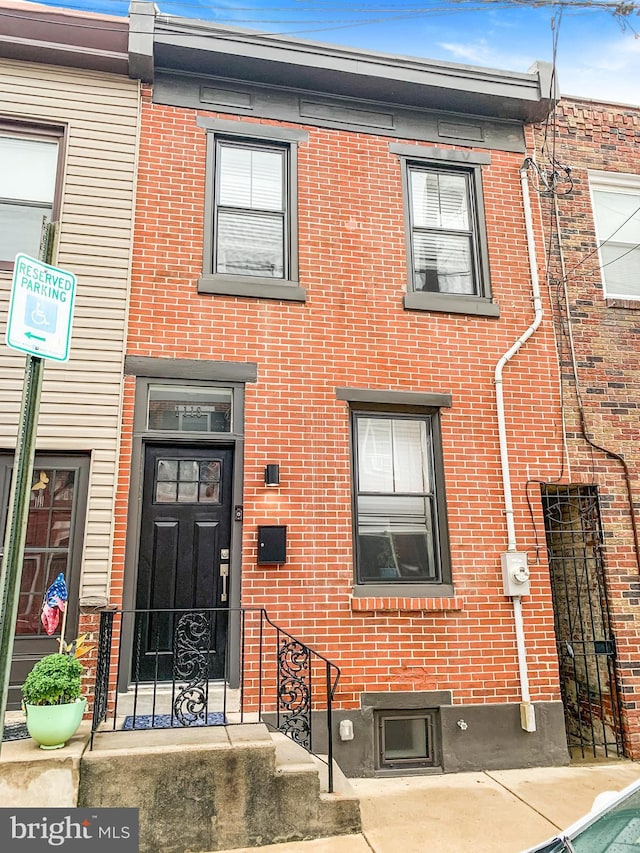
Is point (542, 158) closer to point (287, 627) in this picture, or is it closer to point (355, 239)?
point (355, 239)

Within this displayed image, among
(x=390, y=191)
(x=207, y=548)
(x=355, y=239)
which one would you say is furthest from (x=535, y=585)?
(x=390, y=191)

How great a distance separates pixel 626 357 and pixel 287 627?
473 centimetres

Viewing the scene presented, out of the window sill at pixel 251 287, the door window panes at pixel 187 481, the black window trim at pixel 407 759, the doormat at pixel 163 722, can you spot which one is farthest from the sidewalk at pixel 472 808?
the window sill at pixel 251 287

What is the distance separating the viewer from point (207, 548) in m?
5.76

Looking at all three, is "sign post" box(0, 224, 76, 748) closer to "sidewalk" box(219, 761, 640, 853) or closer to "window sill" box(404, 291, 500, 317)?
"sidewalk" box(219, 761, 640, 853)

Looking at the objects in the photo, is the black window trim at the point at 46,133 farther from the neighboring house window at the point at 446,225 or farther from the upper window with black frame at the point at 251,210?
the neighboring house window at the point at 446,225

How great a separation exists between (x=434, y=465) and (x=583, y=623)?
2393 mm

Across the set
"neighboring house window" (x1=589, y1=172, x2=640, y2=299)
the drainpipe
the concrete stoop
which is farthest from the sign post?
"neighboring house window" (x1=589, y1=172, x2=640, y2=299)

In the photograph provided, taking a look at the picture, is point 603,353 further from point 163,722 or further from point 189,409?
point 163,722

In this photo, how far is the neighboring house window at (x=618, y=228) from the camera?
7.39m

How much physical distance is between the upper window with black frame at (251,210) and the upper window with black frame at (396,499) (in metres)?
1.93

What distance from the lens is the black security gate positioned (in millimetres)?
6203

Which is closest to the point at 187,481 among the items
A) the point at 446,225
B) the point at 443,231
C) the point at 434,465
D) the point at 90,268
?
the point at 90,268

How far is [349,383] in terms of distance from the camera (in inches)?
246
